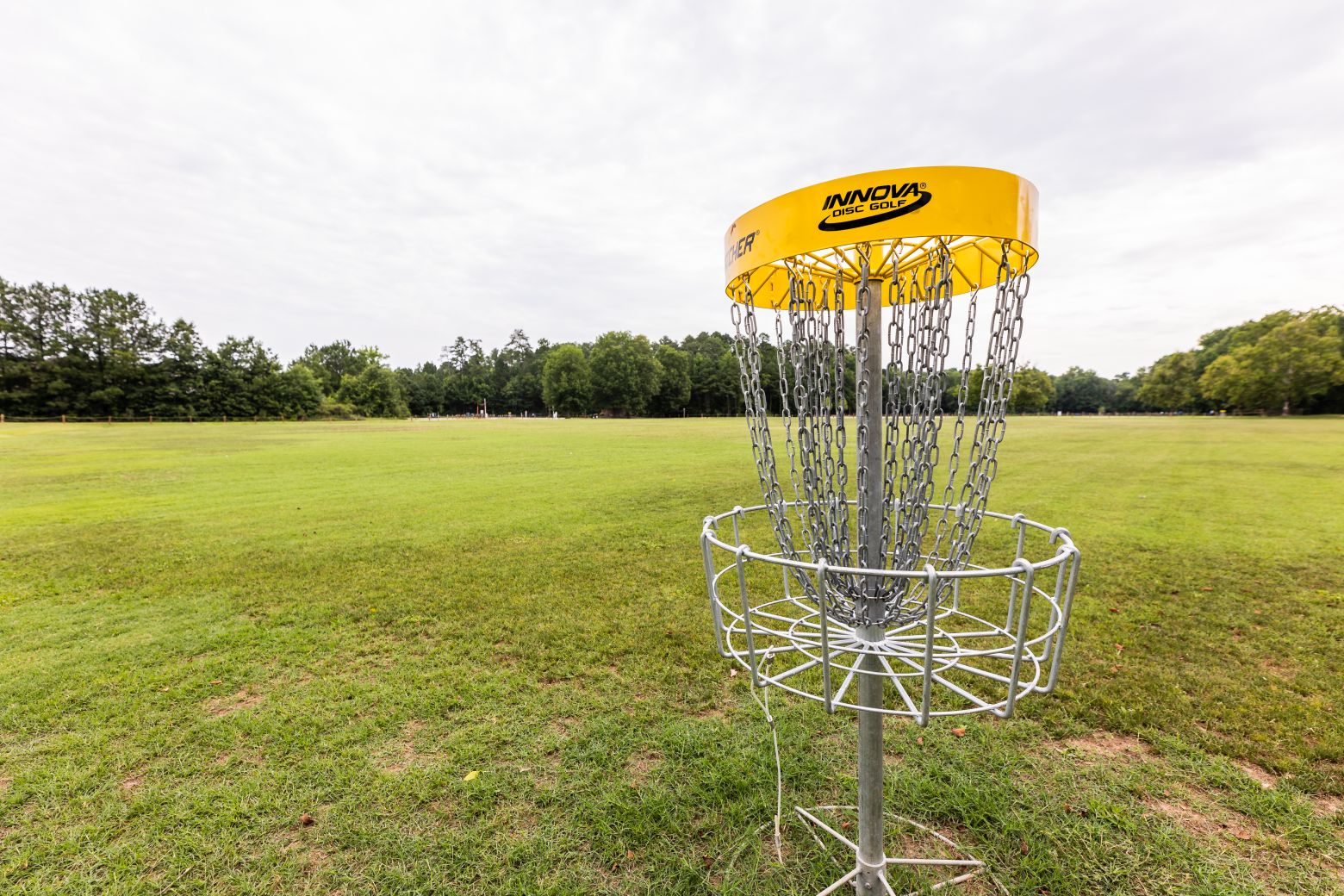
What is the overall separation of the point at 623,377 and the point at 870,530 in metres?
72.2

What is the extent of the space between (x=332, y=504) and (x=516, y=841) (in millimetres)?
8976

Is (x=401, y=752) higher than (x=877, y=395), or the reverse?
(x=877, y=395)

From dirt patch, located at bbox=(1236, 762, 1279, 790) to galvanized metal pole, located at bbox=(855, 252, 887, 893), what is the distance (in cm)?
217

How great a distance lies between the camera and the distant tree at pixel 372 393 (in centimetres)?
6788

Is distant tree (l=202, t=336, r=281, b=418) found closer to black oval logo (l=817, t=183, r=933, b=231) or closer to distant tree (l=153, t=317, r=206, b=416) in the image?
distant tree (l=153, t=317, r=206, b=416)

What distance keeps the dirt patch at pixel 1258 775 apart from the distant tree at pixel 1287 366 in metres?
73.4

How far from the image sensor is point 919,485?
1821mm

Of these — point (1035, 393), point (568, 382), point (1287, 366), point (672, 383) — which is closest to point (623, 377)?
point (672, 383)

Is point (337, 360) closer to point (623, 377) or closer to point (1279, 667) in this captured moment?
point (623, 377)

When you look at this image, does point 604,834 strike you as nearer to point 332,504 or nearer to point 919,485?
point 919,485

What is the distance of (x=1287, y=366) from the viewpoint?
52500mm

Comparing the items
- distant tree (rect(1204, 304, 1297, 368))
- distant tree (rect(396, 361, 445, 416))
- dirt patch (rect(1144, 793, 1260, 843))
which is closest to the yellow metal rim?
dirt patch (rect(1144, 793, 1260, 843))

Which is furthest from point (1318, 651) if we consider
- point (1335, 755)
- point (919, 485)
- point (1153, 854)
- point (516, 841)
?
point (516, 841)

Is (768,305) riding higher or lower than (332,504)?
higher
